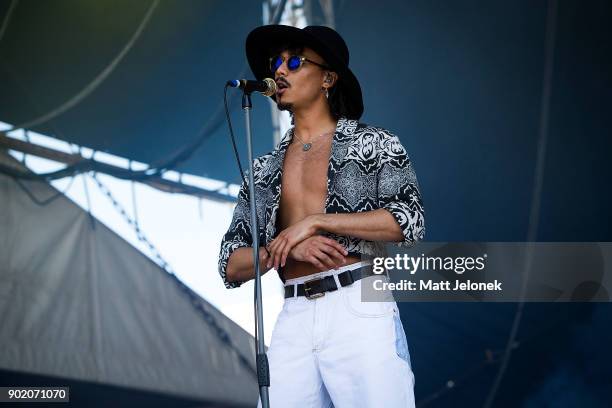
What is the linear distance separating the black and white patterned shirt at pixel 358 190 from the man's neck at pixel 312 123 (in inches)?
2.9

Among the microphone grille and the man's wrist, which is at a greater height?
the microphone grille

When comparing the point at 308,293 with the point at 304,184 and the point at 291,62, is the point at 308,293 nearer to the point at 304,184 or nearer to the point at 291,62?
the point at 304,184

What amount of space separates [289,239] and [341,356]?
351mm

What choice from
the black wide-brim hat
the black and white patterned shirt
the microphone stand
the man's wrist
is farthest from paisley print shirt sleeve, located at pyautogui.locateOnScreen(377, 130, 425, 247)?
the microphone stand

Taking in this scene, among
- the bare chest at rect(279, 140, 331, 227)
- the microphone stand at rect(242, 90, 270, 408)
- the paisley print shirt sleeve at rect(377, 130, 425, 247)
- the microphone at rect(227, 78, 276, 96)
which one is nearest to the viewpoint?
the microphone stand at rect(242, 90, 270, 408)

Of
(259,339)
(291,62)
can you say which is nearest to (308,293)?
(259,339)

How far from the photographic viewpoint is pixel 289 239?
84.9 inches

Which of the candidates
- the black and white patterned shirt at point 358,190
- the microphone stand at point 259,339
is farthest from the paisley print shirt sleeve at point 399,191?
the microphone stand at point 259,339

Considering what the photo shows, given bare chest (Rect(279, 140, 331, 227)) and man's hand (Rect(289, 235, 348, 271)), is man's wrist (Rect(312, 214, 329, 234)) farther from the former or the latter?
bare chest (Rect(279, 140, 331, 227))

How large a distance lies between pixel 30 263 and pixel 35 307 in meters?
0.22

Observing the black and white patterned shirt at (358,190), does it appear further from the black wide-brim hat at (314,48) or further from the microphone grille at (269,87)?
the microphone grille at (269,87)

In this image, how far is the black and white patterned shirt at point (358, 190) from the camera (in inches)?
90.3

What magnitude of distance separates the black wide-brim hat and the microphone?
0.29 m

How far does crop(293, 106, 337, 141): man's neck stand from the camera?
8.70ft
